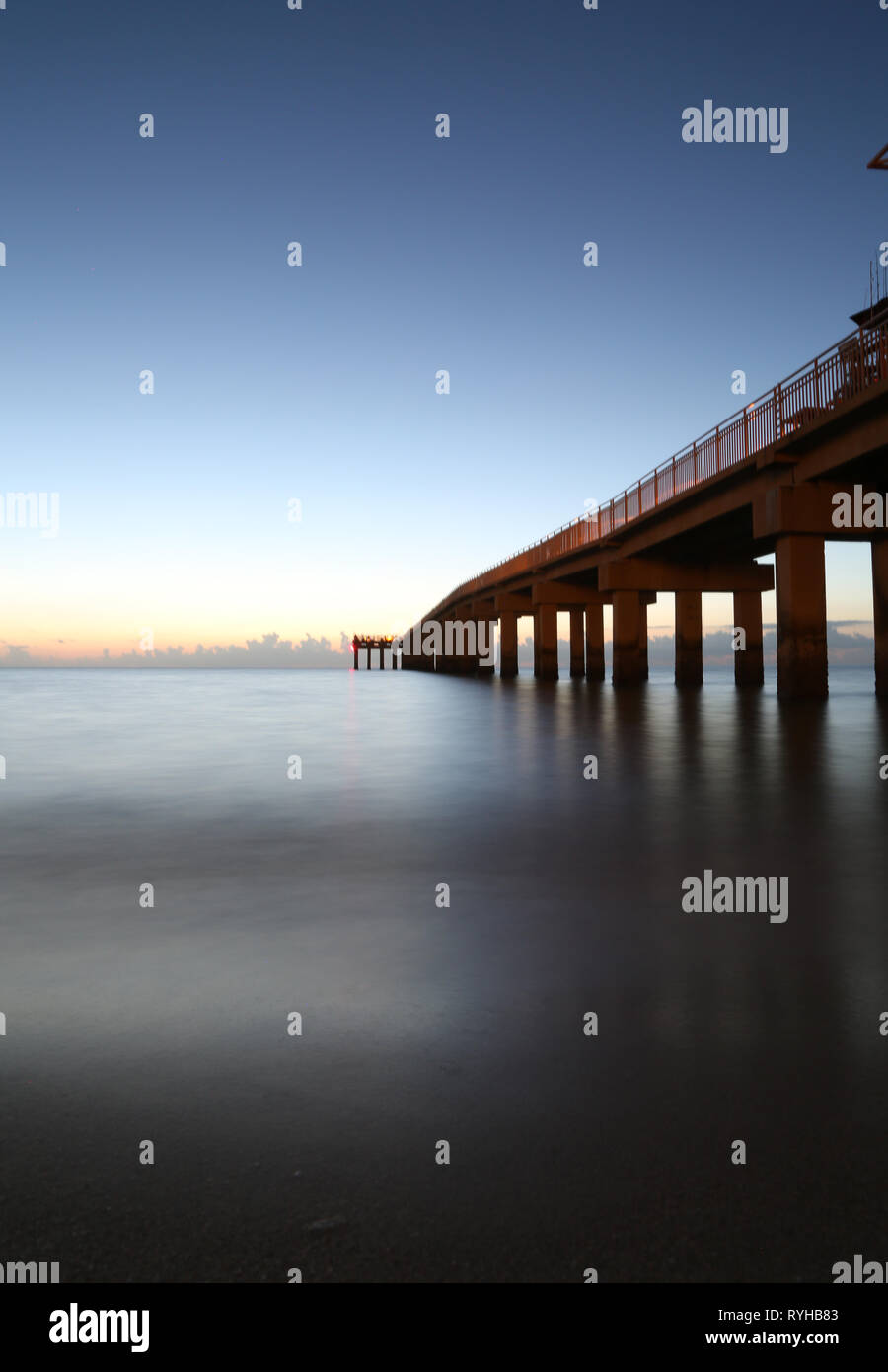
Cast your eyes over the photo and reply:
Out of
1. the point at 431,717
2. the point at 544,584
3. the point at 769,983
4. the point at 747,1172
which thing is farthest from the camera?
the point at 544,584

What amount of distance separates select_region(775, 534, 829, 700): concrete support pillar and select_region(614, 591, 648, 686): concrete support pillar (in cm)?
1589

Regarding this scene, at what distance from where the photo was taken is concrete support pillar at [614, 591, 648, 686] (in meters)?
43.5

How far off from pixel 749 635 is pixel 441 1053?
44.8 m

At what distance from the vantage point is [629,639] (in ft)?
146

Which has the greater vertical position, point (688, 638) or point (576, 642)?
point (576, 642)

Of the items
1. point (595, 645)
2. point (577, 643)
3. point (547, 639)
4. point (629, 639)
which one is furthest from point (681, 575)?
point (577, 643)

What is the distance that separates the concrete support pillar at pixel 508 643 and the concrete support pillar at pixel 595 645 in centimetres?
979

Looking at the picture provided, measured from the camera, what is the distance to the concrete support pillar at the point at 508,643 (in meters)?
70.9

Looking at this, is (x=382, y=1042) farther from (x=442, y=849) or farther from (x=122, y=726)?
(x=122, y=726)

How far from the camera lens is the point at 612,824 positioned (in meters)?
8.36

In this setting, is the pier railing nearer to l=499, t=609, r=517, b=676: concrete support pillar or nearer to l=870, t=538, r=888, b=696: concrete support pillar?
l=870, t=538, r=888, b=696: concrete support pillar

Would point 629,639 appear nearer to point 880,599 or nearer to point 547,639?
point 547,639

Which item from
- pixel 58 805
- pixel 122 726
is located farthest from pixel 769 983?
pixel 122 726
